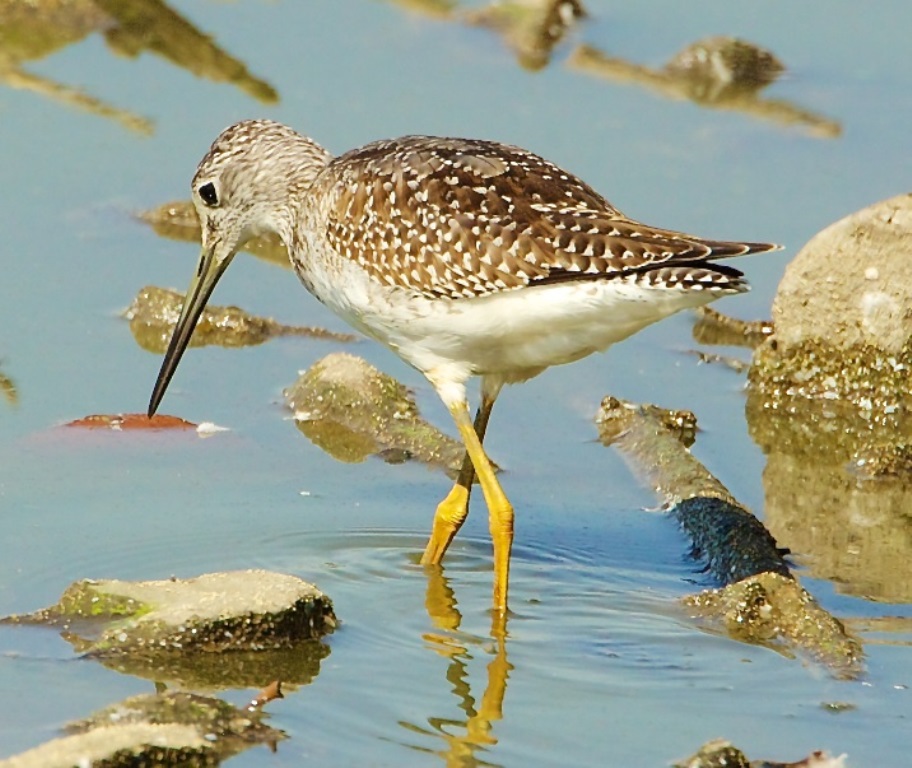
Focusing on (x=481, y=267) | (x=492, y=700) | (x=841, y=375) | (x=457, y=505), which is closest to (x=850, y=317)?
(x=841, y=375)

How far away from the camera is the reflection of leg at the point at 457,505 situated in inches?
380

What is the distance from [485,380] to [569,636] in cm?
165

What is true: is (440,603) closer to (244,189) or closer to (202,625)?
(202,625)

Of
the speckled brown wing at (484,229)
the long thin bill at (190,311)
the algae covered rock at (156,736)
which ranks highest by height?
the speckled brown wing at (484,229)

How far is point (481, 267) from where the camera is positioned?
29.2ft

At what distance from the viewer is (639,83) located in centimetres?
1714

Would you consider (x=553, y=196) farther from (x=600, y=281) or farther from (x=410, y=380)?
(x=410, y=380)

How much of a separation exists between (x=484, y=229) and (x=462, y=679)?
2.13 meters

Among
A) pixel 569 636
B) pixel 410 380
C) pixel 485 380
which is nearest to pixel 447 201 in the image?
pixel 485 380

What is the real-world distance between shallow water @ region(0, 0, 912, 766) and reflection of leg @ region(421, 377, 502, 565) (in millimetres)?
139

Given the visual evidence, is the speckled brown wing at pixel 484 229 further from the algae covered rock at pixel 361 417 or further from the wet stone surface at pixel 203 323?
the wet stone surface at pixel 203 323

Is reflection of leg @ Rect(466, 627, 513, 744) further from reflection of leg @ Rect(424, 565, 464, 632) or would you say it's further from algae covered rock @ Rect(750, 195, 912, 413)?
algae covered rock @ Rect(750, 195, 912, 413)

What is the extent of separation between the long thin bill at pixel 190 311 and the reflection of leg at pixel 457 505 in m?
1.85

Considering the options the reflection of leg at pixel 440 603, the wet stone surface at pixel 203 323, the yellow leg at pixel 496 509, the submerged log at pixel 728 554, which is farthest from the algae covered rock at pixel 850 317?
the reflection of leg at pixel 440 603
